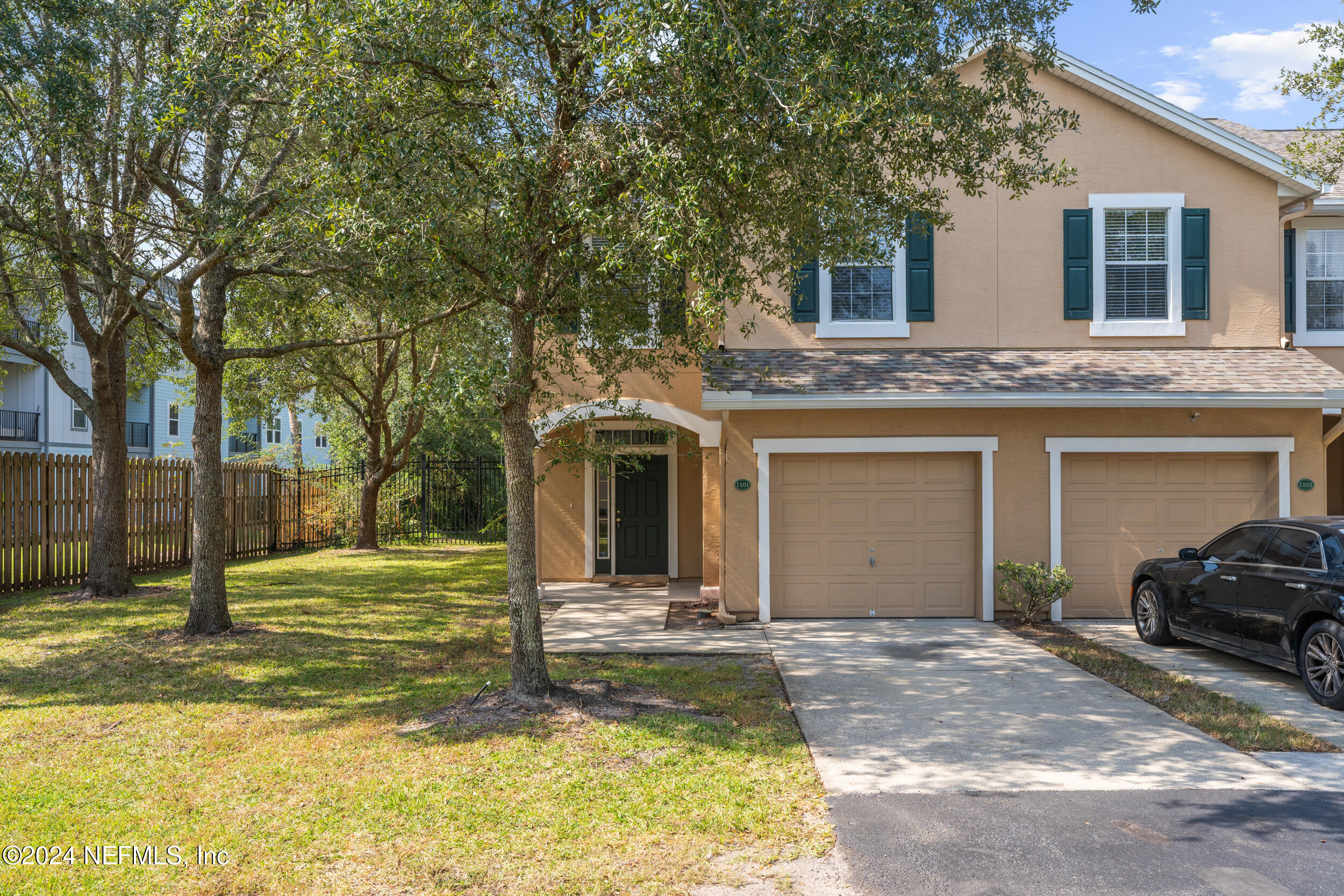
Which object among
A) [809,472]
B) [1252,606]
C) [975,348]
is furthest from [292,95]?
[1252,606]

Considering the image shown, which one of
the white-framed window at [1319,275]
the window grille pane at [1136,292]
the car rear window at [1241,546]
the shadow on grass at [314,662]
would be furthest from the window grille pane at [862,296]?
the white-framed window at [1319,275]

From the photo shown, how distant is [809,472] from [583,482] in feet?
16.2

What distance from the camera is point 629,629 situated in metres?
11.1

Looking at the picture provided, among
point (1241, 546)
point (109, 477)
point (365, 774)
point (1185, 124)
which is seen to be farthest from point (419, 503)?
point (1241, 546)

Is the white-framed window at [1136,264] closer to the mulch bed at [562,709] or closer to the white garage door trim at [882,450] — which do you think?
the white garage door trim at [882,450]

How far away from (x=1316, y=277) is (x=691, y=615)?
33.8ft

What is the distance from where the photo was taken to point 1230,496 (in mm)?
11602

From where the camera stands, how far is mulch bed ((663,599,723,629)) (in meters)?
11.4

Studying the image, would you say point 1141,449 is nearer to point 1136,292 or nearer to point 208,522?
point 1136,292

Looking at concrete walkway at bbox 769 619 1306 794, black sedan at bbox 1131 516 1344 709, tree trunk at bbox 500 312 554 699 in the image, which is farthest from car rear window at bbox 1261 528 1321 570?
tree trunk at bbox 500 312 554 699

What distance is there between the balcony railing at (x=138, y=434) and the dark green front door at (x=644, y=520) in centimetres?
2332

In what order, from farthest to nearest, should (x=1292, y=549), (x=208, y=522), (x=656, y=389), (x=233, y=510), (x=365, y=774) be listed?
(x=233, y=510) → (x=656, y=389) → (x=208, y=522) → (x=1292, y=549) → (x=365, y=774)

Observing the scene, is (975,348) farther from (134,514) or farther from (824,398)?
(134,514)

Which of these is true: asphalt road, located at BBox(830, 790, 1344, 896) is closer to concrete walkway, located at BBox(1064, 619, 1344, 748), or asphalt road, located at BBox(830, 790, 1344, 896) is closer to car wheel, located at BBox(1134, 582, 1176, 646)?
concrete walkway, located at BBox(1064, 619, 1344, 748)
